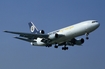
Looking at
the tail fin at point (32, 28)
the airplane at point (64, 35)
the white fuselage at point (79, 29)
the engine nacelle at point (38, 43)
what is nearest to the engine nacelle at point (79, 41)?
the airplane at point (64, 35)

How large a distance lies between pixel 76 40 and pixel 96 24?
9.65m

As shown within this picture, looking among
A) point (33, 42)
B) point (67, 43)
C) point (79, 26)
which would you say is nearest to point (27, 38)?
point (33, 42)

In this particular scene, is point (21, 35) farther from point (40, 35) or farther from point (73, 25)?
point (73, 25)

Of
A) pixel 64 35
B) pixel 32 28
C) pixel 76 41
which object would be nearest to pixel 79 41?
pixel 76 41

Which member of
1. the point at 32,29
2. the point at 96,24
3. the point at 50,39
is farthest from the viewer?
the point at 32,29

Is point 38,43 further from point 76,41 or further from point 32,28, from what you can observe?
point 32,28

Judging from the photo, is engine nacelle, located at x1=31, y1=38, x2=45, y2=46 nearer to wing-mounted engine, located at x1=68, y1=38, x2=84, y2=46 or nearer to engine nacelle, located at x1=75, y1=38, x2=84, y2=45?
wing-mounted engine, located at x1=68, y1=38, x2=84, y2=46

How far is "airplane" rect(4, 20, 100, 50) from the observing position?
6138cm

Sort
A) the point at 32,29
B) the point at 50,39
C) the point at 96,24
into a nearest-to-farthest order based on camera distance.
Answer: the point at 96,24 → the point at 50,39 → the point at 32,29

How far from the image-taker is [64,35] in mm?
62938

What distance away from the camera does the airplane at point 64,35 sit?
201 ft

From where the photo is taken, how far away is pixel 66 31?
62906 mm

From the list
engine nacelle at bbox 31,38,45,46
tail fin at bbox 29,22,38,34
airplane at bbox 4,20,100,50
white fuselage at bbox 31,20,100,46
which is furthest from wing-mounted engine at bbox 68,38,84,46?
tail fin at bbox 29,22,38,34

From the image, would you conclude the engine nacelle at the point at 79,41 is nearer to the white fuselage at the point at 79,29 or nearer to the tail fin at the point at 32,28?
the white fuselage at the point at 79,29
